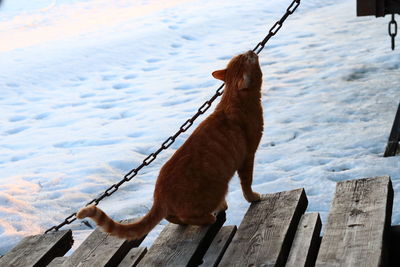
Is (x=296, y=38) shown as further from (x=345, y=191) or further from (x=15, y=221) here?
(x=345, y=191)

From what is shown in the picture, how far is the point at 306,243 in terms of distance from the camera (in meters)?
3.15

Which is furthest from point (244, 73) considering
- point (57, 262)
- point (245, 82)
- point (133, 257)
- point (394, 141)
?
point (394, 141)

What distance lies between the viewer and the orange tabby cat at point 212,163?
326cm

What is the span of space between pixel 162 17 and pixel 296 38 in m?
3.16

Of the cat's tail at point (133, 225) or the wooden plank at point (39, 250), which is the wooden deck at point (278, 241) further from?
the cat's tail at point (133, 225)

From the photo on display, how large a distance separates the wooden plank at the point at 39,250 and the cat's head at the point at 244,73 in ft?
4.41

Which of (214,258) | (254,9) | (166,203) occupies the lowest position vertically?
(254,9)

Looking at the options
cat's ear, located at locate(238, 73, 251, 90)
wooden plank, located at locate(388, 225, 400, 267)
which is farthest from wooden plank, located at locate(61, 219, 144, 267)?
wooden plank, located at locate(388, 225, 400, 267)

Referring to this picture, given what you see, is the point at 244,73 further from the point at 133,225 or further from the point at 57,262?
the point at 57,262

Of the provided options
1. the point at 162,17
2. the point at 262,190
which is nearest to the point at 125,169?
the point at 262,190

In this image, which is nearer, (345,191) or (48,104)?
(345,191)

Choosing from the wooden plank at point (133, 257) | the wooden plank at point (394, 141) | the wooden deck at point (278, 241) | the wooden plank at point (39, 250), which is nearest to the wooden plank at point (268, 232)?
the wooden deck at point (278, 241)

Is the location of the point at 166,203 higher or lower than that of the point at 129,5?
higher

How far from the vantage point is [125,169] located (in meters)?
6.31
